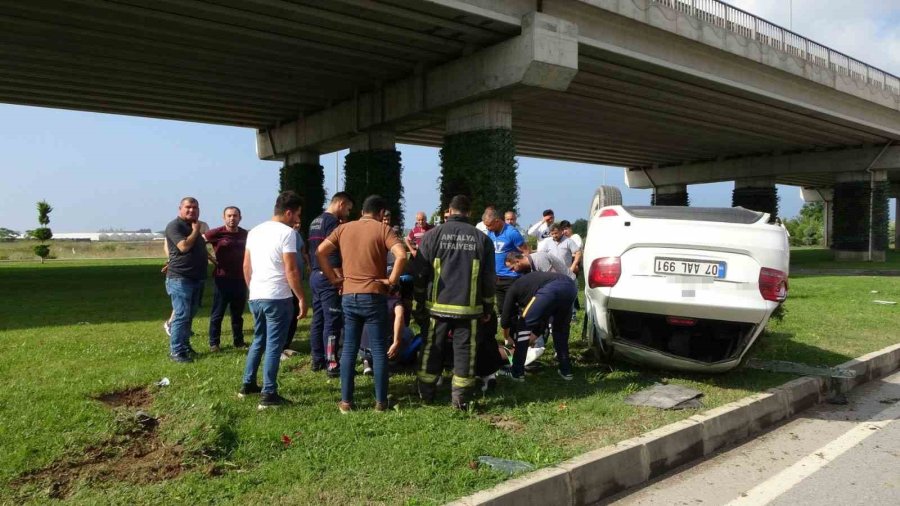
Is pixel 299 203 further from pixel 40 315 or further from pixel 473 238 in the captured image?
pixel 40 315

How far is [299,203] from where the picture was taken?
548 cm

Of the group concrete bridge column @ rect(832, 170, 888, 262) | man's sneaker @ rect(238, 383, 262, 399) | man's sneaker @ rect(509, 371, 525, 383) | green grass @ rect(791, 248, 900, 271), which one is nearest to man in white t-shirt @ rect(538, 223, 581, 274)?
man's sneaker @ rect(509, 371, 525, 383)

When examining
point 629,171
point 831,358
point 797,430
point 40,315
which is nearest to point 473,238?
point 797,430

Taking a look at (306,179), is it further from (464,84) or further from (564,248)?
(564,248)

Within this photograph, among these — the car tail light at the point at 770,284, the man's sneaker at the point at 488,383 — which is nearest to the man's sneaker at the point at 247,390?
the man's sneaker at the point at 488,383

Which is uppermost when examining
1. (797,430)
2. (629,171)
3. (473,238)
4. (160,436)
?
(629,171)

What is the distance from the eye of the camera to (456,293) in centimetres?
511

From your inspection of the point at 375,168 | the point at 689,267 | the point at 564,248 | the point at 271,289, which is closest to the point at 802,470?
the point at 689,267

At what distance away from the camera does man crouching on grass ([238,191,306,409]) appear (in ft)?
16.8

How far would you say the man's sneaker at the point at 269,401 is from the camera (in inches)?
193

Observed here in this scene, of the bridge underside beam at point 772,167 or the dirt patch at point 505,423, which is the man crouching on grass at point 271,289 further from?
the bridge underside beam at point 772,167

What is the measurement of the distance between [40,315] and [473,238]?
369 inches

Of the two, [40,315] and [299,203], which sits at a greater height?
[299,203]

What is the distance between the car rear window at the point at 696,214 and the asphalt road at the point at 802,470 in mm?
1938
